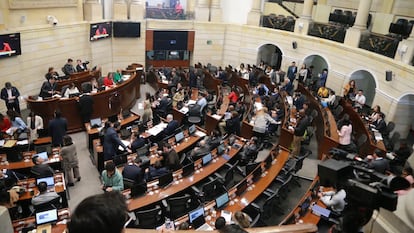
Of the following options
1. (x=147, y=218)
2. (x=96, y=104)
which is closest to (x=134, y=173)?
(x=147, y=218)

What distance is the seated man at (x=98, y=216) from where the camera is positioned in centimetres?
183

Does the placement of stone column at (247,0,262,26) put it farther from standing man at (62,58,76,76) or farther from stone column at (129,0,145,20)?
standing man at (62,58,76,76)

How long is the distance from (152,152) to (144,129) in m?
1.45

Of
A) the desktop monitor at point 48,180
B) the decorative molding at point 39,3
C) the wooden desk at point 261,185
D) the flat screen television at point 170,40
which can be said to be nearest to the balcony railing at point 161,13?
the flat screen television at point 170,40

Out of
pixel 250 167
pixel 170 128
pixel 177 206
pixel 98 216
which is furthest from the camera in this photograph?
pixel 170 128

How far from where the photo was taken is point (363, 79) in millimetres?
16781

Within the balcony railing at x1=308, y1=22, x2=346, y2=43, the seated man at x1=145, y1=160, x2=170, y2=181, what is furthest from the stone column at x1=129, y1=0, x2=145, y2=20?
the seated man at x1=145, y1=160, x2=170, y2=181

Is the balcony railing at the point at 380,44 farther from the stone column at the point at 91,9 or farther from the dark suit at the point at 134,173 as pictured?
the stone column at the point at 91,9

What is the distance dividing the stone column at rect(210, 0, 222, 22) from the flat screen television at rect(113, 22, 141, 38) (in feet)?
15.2

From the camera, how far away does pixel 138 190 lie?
7473mm

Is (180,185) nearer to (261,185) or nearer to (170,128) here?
(261,185)

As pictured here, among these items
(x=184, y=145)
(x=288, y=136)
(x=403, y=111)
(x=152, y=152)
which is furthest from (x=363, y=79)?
(x=152, y=152)

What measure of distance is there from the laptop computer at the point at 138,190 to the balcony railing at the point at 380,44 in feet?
37.3

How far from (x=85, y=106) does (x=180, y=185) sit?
563cm
